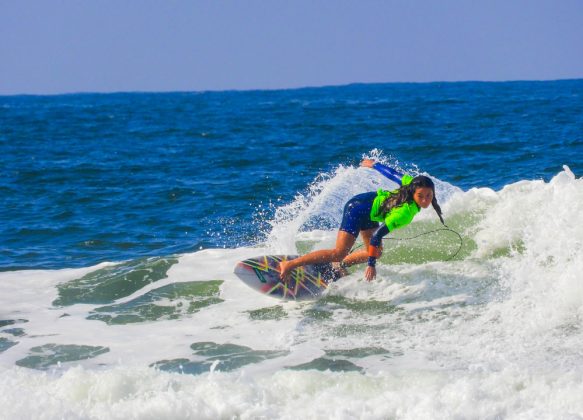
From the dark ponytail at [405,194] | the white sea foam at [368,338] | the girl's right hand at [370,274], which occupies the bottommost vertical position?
the white sea foam at [368,338]

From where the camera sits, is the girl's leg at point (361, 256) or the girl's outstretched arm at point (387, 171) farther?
the girl's leg at point (361, 256)

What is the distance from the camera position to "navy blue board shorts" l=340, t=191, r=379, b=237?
8344mm

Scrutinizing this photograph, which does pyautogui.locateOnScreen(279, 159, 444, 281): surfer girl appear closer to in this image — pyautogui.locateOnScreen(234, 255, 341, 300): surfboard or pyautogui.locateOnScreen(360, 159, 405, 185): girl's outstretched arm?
pyautogui.locateOnScreen(360, 159, 405, 185): girl's outstretched arm

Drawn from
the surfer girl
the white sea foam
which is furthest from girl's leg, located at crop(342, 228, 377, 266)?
the white sea foam

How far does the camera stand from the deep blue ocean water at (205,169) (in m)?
12.7

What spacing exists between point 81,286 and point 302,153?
13.6 meters

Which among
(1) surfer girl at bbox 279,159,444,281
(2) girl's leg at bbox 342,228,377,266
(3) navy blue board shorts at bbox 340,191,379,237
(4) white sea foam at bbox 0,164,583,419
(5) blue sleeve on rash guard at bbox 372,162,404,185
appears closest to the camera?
(4) white sea foam at bbox 0,164,583,419

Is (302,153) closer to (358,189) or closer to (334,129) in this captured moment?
(334,129)

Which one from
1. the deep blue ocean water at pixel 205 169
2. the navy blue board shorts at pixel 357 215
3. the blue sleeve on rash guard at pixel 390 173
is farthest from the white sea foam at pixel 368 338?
the deep blue ocean water at pixel 205 169

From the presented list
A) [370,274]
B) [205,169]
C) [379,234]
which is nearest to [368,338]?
[370,274]

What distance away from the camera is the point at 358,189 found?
11344 millimetres

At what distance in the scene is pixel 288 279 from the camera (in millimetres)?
8422

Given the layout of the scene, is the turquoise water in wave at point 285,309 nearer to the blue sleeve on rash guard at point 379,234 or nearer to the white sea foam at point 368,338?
the white sea foam at point 368,338

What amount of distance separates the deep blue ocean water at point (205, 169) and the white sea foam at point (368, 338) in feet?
8.15
